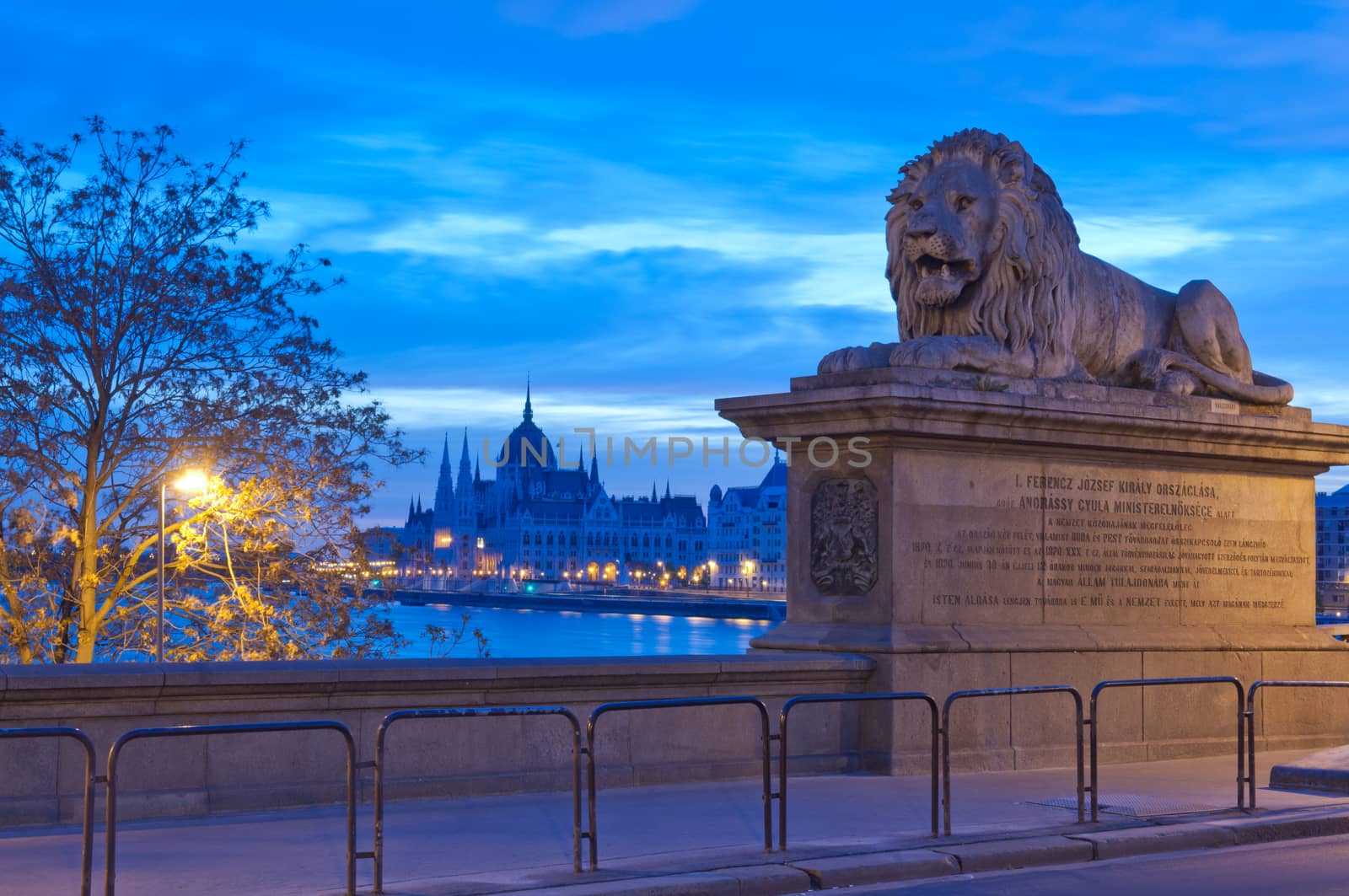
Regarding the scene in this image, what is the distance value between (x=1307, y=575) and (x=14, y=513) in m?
15.1

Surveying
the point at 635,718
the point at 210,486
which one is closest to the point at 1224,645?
the point at 635,718

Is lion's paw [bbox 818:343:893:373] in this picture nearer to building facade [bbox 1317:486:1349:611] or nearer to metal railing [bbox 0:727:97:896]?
metal railing [bbox 0:727:97:896]

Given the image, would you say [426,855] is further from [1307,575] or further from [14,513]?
[14,513]

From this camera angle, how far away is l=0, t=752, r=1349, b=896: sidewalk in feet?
27.1

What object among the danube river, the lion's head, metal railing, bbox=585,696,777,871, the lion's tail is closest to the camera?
metal railing, bbox=585,696,777,871

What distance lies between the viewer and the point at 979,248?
14109mm

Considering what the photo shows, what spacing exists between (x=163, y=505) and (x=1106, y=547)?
11.9m

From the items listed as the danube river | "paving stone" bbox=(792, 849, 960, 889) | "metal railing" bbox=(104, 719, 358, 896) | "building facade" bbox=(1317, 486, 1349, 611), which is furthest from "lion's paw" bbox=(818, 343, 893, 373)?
"building facade" bbox=(1317, 486, 1349, 611)

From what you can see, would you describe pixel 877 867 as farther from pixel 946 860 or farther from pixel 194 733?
pixel 194 733

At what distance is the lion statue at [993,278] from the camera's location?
13922 millimetres

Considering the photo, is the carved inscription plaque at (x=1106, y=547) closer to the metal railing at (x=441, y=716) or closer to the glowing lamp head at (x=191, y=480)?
the metal railing at (x=441, y=716)

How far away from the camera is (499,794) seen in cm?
1122

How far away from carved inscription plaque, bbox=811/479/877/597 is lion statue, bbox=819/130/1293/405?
0.95 m

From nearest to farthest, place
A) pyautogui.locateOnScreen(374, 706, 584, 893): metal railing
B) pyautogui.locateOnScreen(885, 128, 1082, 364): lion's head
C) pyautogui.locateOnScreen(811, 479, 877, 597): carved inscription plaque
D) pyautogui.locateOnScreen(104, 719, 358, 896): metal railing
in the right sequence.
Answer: pyautogui.locateOnScreen(104, 719, 358, 896): metal railing, pyautogui.locateOnScreen(374, 706, 584, 893): metal railing, pyautogui.locateOnScreen(811, 479, 877, 597): carved inscription plaque, pyautogui.locateOnScreen(885, 128, 1082, 364): lion's head
